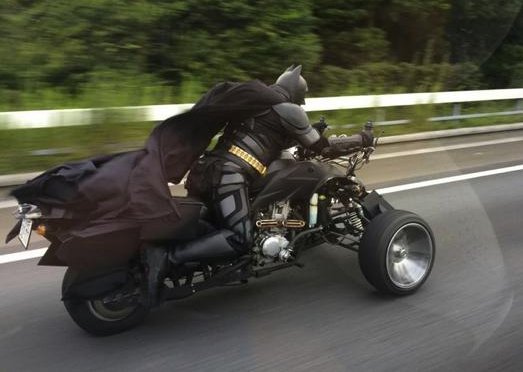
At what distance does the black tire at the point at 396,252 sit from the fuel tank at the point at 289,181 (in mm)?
540

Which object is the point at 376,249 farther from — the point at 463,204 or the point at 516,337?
the point at 463,204

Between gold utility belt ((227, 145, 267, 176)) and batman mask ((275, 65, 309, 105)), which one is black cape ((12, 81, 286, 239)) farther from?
batman mask ((275, 65, 309, 105))

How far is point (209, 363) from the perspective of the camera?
379 centimetres

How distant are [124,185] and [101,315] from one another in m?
0.96

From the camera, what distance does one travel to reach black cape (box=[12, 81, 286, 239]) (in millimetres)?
3641

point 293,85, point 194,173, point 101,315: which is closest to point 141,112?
point 194,173

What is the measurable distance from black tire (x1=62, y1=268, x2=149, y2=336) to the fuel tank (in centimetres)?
108

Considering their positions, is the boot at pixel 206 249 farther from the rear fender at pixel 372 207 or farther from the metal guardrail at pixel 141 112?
the metal guardrail at pixel 141 112

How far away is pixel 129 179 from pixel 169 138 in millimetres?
456

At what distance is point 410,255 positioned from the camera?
4844mm

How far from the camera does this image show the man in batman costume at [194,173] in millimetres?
3660

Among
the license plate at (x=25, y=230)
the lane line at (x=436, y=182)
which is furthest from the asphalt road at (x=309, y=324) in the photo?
the license plate at (x=25, y=230)

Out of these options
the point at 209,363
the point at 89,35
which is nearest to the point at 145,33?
the point at 89,35

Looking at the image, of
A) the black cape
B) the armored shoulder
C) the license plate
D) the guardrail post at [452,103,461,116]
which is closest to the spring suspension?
the armored shoulder
